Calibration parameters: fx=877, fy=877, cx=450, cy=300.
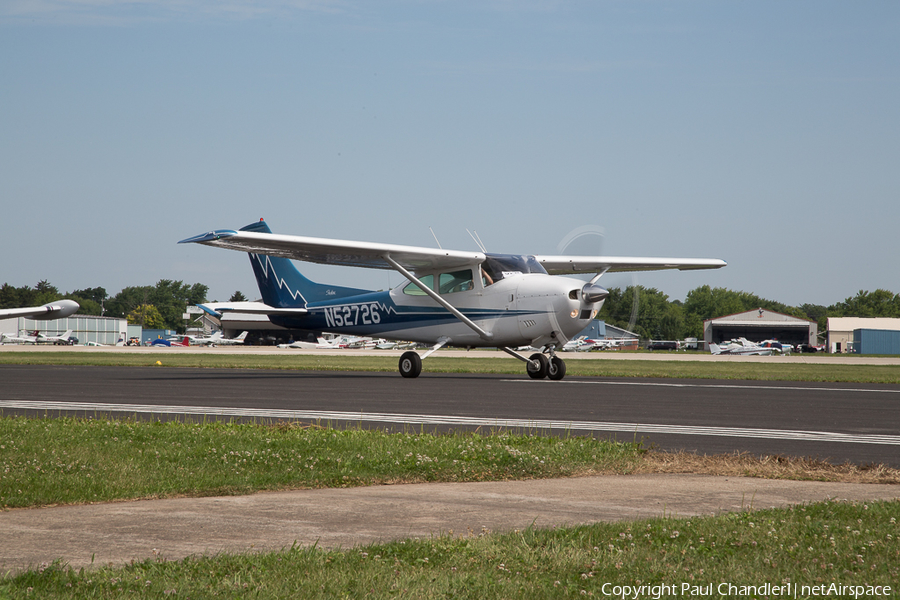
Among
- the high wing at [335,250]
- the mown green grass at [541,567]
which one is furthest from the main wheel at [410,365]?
the mown green grass at [541,567]

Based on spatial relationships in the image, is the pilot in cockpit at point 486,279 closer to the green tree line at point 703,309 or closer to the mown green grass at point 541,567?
the mown green grass at point 541,567

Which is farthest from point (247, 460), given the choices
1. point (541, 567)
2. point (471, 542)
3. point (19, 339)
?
point (19, 339)

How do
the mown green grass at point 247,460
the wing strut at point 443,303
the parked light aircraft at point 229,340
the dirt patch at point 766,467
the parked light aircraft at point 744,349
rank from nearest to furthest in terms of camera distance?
the mown green grass at point 247,460, the dirt patch at point 766,467, the wing strut at point 443,303, the parked light aircraft at point 744,349, the parked light aircraft at point 229,340

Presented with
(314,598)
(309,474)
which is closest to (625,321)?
(309,474)

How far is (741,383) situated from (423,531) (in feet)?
63.7

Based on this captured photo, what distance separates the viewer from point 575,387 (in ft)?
66.4

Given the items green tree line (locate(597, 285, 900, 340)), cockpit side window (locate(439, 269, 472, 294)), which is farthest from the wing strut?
green tree line (locate(597, 285, 900, 340))

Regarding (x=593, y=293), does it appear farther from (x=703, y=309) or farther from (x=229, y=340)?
(x=703, y=309)

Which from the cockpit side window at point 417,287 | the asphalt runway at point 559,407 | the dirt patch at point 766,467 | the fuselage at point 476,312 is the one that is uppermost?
the cockpit side window at point 417,287

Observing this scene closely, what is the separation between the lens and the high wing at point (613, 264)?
26.2 metres

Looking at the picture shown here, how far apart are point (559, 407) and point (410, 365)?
10.3 m

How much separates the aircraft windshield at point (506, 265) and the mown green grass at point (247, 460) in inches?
562

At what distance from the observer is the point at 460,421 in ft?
41.0

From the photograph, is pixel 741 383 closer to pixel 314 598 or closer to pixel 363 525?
pixel 363 525
